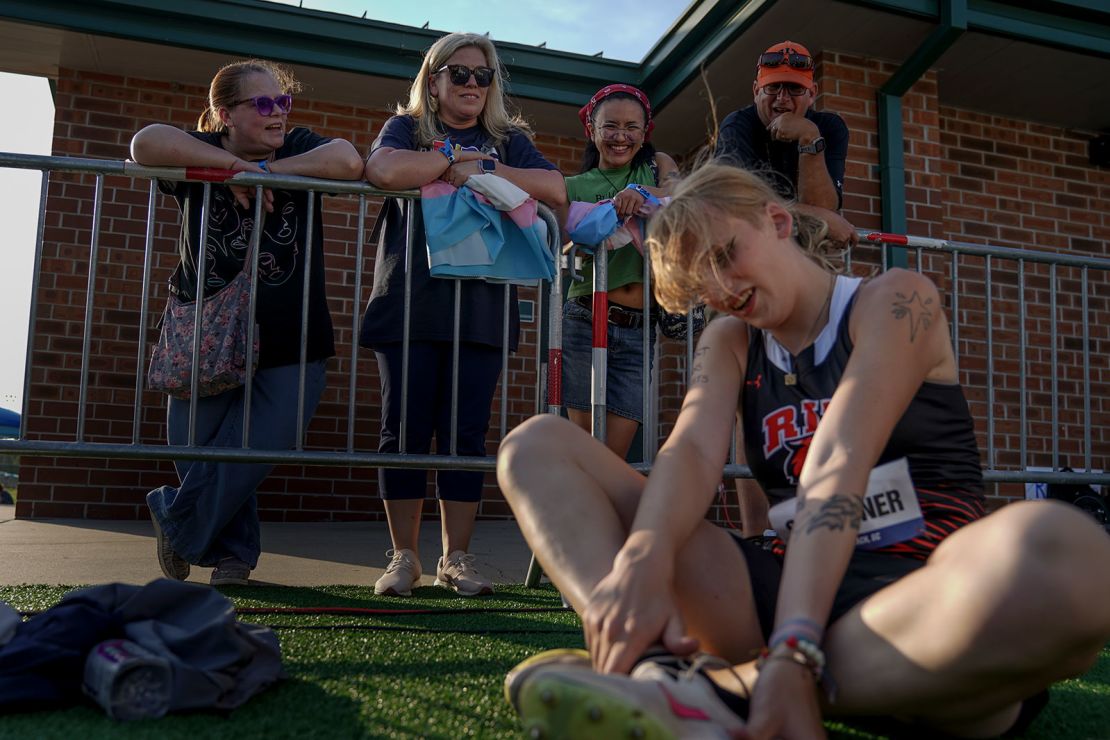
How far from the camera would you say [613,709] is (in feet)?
3.82

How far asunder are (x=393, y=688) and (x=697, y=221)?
1.17m

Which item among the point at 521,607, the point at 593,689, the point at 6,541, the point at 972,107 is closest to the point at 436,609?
the point at 521,607

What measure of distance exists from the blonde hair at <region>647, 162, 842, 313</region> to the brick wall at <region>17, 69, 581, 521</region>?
15.7 feet

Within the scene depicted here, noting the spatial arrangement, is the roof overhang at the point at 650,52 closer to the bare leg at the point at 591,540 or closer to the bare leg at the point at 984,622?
the bare leg at the point at 591,540

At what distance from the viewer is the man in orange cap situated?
3.66 m

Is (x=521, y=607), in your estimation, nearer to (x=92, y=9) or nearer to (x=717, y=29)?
(x=717, y=29)

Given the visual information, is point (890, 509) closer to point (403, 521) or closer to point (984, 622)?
point (984, 622)

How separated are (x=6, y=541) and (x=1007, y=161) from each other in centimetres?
721

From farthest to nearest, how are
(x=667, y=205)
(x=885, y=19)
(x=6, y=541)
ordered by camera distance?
(x=885, y=19) → (x=6, y=541) → (x=667, y=205)

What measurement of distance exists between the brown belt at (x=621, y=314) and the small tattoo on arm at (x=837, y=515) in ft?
7.54

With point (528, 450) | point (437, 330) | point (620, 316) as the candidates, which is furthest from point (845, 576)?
point (620, 316)

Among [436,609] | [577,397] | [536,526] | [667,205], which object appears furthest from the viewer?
[577,397]

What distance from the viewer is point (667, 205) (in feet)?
6.02

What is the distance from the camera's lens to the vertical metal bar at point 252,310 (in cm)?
323
